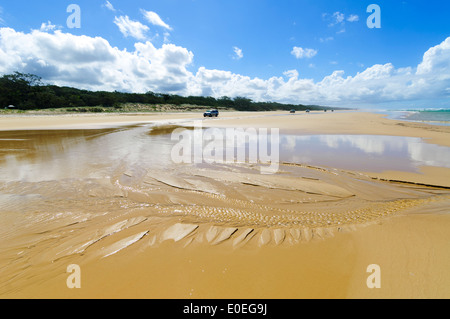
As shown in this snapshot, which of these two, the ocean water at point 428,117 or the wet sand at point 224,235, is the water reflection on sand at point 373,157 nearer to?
the wet sand at point 224,235

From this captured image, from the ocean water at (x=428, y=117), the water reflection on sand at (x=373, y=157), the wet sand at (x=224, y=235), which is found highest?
the ocean water at (x=428, y=117)

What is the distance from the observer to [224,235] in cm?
265

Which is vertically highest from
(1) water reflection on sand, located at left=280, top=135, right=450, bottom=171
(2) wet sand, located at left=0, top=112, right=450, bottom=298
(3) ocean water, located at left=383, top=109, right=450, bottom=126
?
(3) ocean water, located at left=383, top=109, right=450, bottom=126

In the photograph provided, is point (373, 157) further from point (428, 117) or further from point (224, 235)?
point (428, 117)

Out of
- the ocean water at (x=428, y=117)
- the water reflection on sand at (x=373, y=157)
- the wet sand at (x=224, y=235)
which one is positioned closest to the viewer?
the wet sand at (x=224, y=235)

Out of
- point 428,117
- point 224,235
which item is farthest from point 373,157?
point 428,117

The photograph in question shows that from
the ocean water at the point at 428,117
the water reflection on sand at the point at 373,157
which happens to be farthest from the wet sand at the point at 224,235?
the ocean water at the point at 428,117

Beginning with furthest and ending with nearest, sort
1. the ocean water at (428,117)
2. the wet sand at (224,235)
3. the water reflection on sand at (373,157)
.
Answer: the ocean water at (428,117) < the water reflection on sand at (373,157) < the wet sand at (224,235)

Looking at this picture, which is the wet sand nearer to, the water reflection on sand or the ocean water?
the water reflection on sand

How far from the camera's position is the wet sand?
1.86 m

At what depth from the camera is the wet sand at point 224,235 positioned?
1.86 metres

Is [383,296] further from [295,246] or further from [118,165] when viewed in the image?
[118,165]

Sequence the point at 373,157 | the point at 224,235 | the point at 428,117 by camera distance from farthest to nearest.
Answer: the point at 428,117
the point at 373,157
the point at 224,235

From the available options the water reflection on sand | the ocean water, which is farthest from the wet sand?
the ocean water
